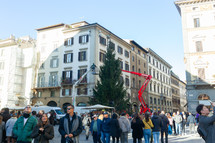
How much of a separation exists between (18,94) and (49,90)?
7639 millimetres

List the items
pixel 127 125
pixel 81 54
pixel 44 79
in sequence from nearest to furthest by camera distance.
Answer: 1. pixel 127 125
2. pixel 81 54
3. pixel 44 79

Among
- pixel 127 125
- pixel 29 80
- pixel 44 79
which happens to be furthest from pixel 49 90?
pixel 127 125

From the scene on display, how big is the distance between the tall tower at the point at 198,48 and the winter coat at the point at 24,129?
93.2 ft

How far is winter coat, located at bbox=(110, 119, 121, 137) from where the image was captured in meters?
9.07

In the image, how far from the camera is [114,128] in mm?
9086

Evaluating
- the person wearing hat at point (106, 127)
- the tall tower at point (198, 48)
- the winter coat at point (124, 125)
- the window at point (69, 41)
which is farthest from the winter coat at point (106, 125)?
the window at point (69, 41)

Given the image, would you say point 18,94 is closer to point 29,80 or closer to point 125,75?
point 29,80

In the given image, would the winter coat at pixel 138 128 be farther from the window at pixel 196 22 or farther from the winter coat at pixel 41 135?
the window at pixel 196 22

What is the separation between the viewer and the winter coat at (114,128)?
29.8 feet

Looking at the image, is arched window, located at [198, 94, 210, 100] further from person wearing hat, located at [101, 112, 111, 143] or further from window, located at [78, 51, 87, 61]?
person wearing hat, located at [101, 112, 111, 143]

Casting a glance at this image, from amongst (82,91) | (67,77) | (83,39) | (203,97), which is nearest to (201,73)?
(203,97)

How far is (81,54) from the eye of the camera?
3462 centimetres

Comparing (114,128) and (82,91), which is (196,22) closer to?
(82,91)

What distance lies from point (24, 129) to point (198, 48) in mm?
31690
